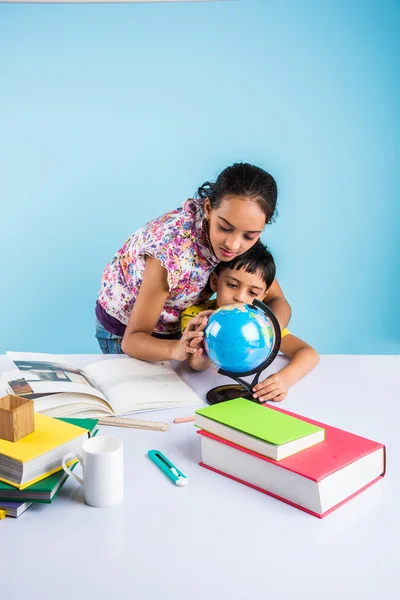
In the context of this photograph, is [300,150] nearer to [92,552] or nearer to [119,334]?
[119,334]

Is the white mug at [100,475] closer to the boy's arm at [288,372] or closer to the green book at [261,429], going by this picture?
the green book at [261,429]

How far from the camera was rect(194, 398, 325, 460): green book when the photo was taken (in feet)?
4.22

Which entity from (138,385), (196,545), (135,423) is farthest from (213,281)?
(196,545)

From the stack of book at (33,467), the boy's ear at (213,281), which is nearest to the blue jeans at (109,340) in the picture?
the boy's ear at (213,281)

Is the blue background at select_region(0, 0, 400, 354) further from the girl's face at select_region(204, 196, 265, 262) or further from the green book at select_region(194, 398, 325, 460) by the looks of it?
the green book at select_region(194, 398, 325, 460)

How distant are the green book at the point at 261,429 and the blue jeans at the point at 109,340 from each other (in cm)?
129

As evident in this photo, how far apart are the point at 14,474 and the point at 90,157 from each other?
12.4 ft

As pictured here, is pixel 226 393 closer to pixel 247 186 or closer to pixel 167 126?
pixel 247 186

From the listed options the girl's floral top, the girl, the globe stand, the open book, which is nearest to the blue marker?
the open book

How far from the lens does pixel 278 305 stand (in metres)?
2.42

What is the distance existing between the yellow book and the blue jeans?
4.43 feet

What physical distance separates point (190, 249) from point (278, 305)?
48 cm

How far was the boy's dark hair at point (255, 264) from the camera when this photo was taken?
7.20 ft

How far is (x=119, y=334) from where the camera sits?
2.68 m
